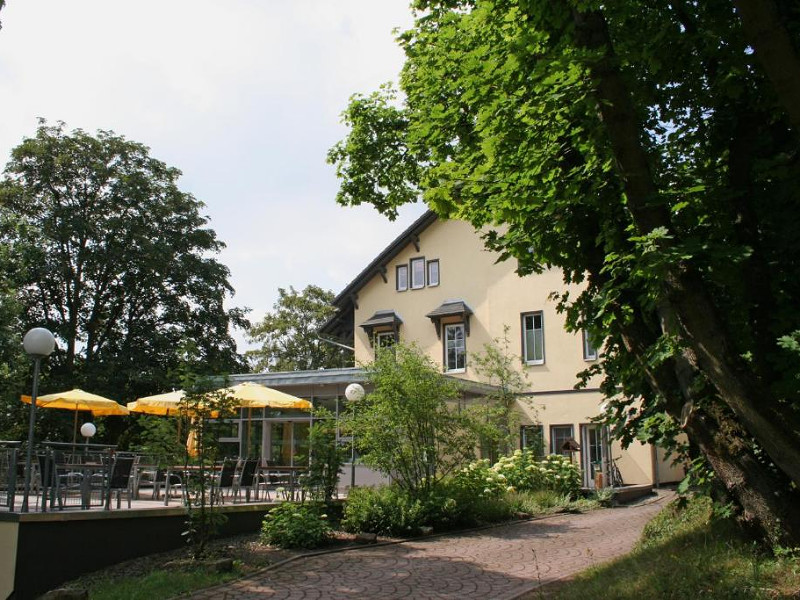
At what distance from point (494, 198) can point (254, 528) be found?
9118 millimetres

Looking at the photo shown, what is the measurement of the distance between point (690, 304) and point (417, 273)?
23.6m

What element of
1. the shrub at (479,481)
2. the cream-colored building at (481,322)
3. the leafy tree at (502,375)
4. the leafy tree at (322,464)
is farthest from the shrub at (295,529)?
the leafy tree at (502,375)

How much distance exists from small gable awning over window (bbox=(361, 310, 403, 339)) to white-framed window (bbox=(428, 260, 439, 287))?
6.35ft

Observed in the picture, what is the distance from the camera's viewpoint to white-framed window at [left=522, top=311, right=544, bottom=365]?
85.2 ft

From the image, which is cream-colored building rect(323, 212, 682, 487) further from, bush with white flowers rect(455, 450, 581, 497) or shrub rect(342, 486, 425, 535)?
shrub rect(342, 486, 425, 535)

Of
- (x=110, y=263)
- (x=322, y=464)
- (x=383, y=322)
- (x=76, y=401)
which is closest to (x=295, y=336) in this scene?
(x=110, y=263)

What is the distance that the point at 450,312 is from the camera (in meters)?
27.4

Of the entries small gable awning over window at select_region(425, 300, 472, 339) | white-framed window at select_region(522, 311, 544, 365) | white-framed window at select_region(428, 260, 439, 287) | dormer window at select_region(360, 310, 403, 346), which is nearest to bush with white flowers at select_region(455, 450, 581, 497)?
white-framed window at select_region(522, 311, 544, 365)

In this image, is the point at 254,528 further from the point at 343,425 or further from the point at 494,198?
the point at 494,198

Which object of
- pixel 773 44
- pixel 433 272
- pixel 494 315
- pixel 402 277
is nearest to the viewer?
pixel 773 44

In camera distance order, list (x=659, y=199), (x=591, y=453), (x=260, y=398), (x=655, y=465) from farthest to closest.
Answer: (x=591, y=453) < (x=655, y=465) < (x=260, y=398) < (x=659, y=199)

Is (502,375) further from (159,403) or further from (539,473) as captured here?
(159,403)

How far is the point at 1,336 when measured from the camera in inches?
849

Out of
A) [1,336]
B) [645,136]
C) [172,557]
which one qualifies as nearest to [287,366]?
[1,336]
